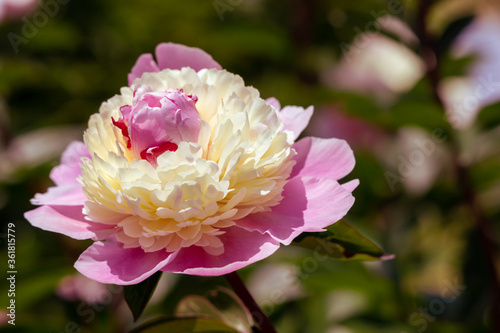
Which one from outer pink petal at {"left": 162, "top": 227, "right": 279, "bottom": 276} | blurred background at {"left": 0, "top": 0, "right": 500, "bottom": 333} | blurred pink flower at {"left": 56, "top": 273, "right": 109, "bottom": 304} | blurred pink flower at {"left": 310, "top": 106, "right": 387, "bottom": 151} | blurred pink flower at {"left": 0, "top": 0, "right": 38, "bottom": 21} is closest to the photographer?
outer pink petal at {"left": 162, "top": 227, "right": 279, "bottom": 276}

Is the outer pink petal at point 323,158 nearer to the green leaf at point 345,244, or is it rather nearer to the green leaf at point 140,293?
the green leaf at point 345,244

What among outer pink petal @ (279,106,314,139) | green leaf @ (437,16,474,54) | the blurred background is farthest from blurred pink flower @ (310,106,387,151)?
outer pink petal @ (279,106,314,139)

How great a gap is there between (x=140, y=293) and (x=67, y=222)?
0.10 m

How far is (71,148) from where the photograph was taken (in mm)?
560

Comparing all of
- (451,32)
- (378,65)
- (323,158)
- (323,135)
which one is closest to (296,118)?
(323,158)

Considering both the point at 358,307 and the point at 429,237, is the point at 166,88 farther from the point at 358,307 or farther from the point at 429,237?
the point at 429,237

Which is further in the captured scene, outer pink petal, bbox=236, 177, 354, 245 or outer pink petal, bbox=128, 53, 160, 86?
outer pink petal, bbox=128, 53, 160, 86

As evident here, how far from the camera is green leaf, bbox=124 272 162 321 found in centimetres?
44

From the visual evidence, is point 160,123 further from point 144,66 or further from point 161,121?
point 144,66

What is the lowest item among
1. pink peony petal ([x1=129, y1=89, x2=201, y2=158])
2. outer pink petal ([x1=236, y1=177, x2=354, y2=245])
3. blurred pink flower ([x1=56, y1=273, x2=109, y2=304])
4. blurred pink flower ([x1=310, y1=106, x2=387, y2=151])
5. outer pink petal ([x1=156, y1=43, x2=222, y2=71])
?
blurred pink flower ([x1=56, y1=273, x2=109, y2=304])

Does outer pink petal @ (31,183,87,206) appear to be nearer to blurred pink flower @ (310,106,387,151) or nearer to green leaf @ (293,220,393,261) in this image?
green leaf @ (293,220,393,261)

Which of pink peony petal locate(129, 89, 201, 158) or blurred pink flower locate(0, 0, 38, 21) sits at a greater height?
pink peony petal locate(129, 89, 201, 158)

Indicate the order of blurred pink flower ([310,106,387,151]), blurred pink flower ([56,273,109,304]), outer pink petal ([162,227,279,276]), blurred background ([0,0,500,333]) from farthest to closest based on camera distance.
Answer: blurred pink flower ([310,106,387,151]), blurred pink flower ([56,273,109,304]), blurred background ([0,0,500,333]), outer pink petal ([162,227,279,276])

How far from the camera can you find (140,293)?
1.48 feet
